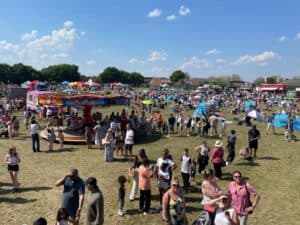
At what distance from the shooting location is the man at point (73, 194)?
7.37 meters

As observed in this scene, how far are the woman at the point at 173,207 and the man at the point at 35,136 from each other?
1213cm

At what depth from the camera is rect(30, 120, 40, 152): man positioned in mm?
17641

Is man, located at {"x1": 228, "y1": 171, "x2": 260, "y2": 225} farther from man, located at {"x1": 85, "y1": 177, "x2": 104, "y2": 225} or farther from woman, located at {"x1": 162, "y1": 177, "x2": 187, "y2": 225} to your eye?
man, located at {"x1": 85, "y1": 177, "x2": 104, "y2": 225}

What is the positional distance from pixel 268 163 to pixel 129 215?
8314 millimetres

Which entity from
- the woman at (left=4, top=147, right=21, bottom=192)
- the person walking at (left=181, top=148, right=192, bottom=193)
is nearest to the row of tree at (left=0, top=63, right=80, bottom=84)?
the woman at (left=4, top=147, right=21, bottom=192)

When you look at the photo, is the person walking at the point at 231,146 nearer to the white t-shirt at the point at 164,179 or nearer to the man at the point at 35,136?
the white t-shirt at the point at 164,179

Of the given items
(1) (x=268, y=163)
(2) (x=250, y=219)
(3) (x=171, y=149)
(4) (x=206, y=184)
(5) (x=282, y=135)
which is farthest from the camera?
(5) (x=282, y=135)

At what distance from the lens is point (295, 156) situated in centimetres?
1733

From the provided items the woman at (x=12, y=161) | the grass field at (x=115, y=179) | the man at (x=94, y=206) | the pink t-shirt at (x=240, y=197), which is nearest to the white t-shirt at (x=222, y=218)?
the pink t-shirt at (x=240, y=197)

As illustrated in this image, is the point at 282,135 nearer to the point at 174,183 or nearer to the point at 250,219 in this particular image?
the point at 250,219

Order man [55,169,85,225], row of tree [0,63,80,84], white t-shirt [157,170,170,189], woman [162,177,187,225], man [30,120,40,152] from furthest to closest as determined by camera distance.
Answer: row of tree [0,63,80,84] < man [30,120,40,152] < white t-shirt [157,170,170,189] < man [55,169,85,225] < woman [162,177,187,225]

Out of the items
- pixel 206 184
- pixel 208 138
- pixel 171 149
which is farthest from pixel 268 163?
pixel 206 184

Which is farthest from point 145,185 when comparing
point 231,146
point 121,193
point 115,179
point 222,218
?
point 231,146

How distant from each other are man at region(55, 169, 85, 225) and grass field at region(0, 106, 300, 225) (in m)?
2.25
